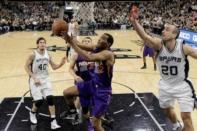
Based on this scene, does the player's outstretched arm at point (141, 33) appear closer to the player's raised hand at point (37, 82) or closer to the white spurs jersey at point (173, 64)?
the white spurs jersey at point (173, 64)

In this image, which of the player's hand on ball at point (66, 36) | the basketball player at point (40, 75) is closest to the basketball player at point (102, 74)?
the player's hand on ball at point (66, 36)

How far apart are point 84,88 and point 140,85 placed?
4.14m

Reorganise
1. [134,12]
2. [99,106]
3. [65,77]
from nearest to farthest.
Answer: [134,12], [99,106], [65,77]

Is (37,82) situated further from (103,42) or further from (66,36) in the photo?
(66,36)

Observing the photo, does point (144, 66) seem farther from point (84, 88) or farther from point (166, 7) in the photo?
point (166, 7)

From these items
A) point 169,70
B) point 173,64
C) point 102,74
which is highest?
point 173,64

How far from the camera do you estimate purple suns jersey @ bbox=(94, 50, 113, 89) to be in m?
6.03

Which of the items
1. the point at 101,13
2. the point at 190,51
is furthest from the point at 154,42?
the point at 101,13

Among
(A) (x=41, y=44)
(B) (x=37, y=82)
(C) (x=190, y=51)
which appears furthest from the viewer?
(A) (x=41, y=44)

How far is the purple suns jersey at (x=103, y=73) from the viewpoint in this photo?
6.03m

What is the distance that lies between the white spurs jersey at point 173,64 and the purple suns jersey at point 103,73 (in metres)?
0.81

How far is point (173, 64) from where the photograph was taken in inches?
229

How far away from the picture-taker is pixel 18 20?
3353 cm

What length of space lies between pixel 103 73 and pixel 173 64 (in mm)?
1104
